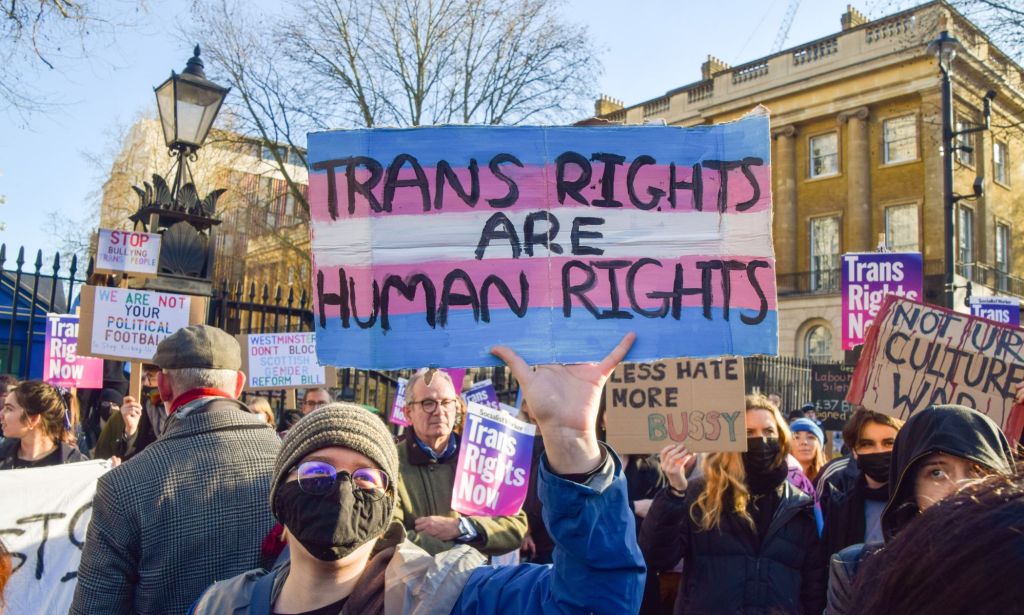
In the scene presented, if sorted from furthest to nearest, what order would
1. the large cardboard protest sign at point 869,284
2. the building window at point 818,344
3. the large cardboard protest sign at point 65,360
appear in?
the building window at point 818,344, the large cardboard protest sign at point 869,284, the large cardboard protest sign at point 65,360

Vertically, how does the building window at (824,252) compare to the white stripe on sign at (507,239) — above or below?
above

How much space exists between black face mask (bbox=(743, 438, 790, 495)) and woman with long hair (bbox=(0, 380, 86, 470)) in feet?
12.5

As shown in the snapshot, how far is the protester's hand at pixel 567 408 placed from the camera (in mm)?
1663

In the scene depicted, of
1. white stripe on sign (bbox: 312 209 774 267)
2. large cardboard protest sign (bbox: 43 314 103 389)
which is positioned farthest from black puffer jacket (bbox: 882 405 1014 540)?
large cardboard protest sign (bbox: 43 314 103 389)

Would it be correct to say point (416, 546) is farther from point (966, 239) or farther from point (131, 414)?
point (966, 239)

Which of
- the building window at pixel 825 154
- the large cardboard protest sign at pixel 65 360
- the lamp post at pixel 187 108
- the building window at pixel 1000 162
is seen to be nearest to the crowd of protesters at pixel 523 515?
the lamp post at pixel 187 108

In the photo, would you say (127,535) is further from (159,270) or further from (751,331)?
(159,270)

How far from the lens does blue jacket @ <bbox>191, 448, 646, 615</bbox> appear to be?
5.22 ft

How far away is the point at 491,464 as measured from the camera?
4.23 m

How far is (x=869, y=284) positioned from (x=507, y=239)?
8958mm

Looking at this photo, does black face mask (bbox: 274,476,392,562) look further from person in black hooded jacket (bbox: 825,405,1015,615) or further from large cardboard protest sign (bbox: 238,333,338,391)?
large cardboard protest sign (bbox: 238,333,338,391)

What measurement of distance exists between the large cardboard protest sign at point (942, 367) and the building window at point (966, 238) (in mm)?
26253

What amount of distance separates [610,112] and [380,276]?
114 feet

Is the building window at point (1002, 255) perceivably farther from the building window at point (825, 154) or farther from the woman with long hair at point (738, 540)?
the woman with long hair at point (738, 540)
